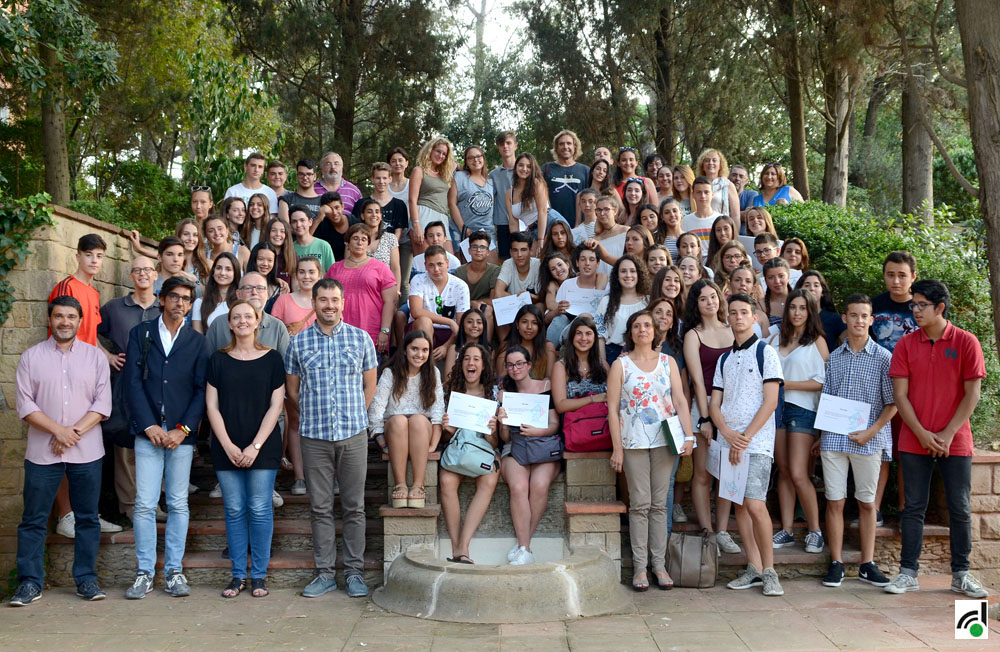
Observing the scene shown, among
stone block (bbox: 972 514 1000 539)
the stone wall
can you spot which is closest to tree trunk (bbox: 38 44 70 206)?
the stone wall

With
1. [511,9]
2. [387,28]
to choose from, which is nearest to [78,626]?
[387,28]

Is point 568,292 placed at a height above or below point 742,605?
above

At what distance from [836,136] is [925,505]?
9.86 meters

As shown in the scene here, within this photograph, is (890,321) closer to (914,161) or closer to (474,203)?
(474,203)

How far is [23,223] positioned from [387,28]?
1080 cm

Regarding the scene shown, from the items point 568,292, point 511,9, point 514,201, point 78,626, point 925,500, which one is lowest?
point 78,626

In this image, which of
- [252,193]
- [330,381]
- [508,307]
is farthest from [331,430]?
[252,193]

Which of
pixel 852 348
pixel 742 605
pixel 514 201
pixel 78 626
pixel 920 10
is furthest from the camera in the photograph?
pixel 920 10

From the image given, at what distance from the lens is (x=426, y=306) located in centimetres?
819

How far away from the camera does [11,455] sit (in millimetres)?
6906

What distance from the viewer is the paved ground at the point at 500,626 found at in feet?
17.1

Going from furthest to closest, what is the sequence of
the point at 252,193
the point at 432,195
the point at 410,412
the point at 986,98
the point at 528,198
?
the point at 432,195
the point at 528,198
the point at 252,193
the point at 986,98
the point at 410,412

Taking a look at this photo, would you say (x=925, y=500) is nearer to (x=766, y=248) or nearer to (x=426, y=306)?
(x=766, y=248)

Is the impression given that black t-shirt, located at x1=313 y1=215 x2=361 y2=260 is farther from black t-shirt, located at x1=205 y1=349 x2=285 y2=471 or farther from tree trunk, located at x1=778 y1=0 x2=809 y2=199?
tree trunk, located at x1=778 y1=0 x2=809 y2=199
